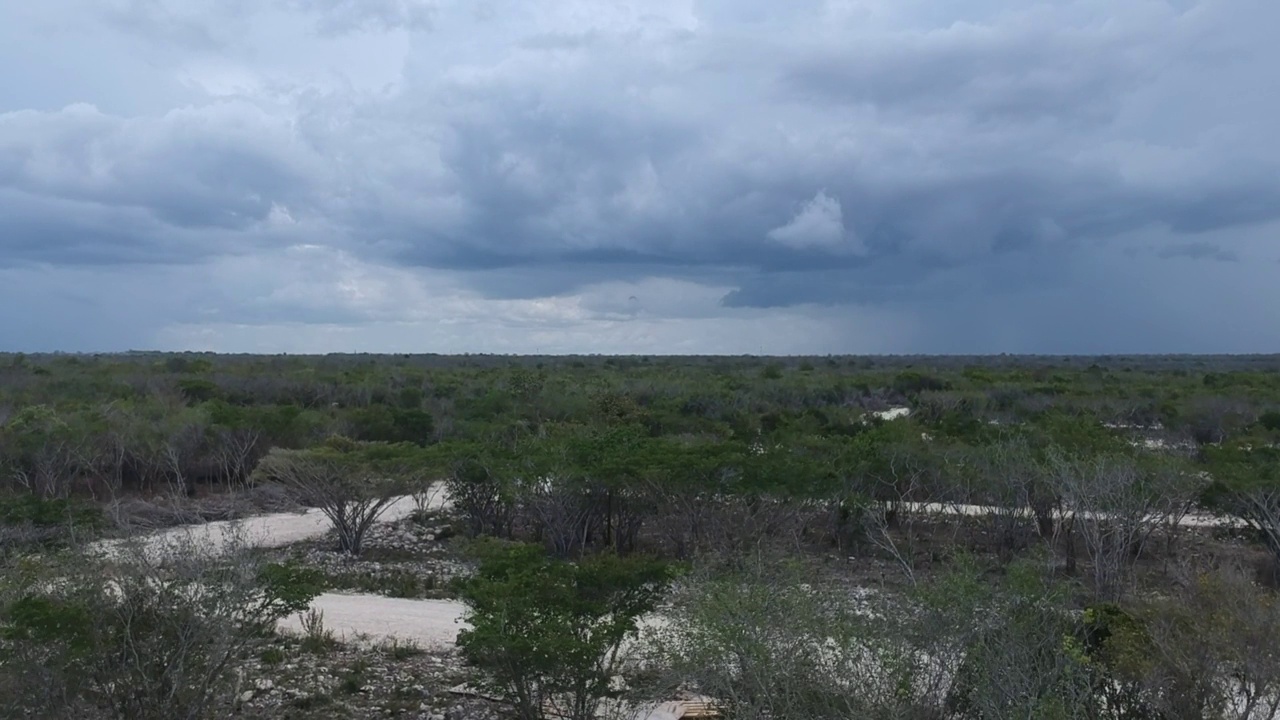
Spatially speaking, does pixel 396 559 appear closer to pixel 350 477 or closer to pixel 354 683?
pixel 350 477

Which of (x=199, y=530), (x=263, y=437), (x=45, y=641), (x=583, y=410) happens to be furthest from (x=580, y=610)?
(x=583, y=410)

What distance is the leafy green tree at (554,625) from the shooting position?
33.5 ft

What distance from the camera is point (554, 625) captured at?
10352 mm

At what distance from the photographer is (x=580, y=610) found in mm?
10711

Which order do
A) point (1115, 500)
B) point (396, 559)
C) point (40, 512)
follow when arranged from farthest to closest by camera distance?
point (396, 559) → point (40, 512) → point (1115, 500)

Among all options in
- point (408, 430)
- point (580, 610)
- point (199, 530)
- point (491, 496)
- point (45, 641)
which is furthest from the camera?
point (408, 430)

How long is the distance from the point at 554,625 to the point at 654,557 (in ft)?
12.0

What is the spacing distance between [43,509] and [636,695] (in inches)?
538

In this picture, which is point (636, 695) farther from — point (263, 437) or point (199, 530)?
point (263, 437)

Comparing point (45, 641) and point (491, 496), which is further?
point (491, 496)

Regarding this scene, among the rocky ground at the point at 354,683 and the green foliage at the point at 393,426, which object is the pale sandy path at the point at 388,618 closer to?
the rocky ground at the point at 354,683

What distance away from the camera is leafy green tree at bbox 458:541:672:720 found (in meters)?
10.2

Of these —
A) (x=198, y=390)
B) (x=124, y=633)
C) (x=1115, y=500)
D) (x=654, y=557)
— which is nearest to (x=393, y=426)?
(x=198, y=390)

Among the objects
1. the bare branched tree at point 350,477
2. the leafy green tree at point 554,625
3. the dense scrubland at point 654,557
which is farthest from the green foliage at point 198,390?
the leafy green tree at point 554,625
